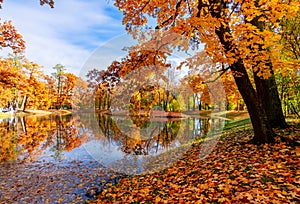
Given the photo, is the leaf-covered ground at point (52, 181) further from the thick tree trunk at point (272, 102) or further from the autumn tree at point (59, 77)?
the autumn tree at point (59, 77)

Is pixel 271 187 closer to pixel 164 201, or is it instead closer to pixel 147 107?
pixel 164 201

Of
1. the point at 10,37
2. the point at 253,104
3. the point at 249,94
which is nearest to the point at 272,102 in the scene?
the point at 253,104

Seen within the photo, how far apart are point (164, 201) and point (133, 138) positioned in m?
9.42

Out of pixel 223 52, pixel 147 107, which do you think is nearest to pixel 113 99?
pixel 147 107

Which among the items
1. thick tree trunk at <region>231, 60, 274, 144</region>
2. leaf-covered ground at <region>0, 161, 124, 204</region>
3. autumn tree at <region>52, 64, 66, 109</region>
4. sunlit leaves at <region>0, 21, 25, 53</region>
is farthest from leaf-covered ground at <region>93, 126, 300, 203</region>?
autumn tree at <region>52, 64, 66, 109</region>

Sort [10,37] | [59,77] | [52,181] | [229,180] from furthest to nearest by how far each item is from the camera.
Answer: [59,77] → [10,37] → [52,181] → [229,180]

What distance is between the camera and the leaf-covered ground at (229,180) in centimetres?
340

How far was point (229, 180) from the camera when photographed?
4.04m

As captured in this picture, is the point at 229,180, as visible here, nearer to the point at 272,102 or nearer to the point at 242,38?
the point at 242,38

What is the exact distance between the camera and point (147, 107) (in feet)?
Result: 33.1

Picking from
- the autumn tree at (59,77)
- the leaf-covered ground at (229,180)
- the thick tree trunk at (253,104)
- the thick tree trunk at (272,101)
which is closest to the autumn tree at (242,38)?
the thick tree trunk at (253,104)

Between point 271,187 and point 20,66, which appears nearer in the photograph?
point 271,187

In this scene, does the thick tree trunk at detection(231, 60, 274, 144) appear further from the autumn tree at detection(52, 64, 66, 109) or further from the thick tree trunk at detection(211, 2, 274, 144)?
the autumn tree at detection(52, 64, 66, 109)

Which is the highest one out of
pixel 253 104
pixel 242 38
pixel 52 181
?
pixel 242 38
